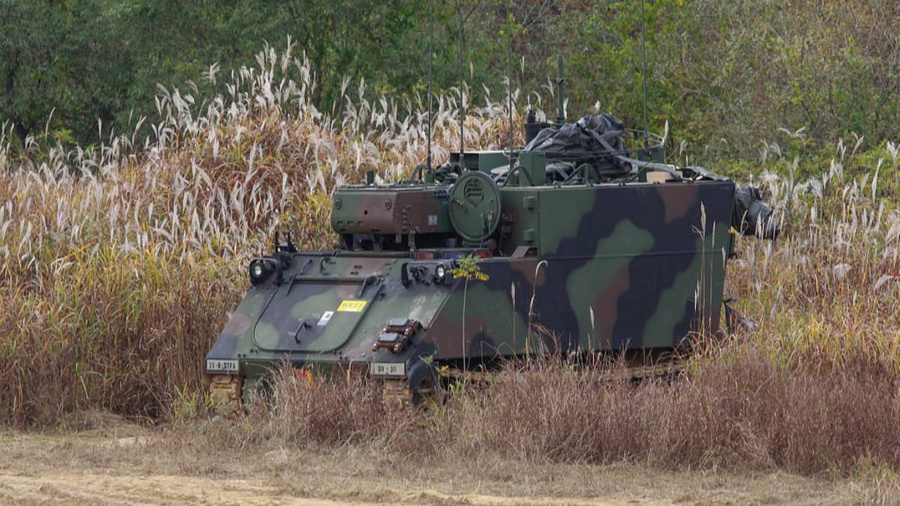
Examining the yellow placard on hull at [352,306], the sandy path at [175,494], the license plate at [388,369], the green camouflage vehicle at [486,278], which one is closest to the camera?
the sandy path at [175,494]

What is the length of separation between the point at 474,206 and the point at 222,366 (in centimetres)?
198

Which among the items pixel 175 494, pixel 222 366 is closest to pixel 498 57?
pixel 222 366

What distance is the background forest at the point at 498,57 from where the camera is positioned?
17.9 m

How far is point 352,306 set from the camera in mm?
10414

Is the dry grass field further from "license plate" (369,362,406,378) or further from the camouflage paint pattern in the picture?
the camouflage paint pattern

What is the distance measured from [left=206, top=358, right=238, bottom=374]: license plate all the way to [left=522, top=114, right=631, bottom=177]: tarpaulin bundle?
277cm

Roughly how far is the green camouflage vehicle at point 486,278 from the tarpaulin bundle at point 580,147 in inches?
13.0

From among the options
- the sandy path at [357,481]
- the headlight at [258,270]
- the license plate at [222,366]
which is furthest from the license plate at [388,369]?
the headlight at [258,270]

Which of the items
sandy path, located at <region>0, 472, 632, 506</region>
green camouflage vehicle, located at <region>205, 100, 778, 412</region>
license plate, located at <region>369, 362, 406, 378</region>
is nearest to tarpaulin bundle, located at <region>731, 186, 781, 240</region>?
green camouflage vehicle, located at <region>205, 100, 778, 412</region>

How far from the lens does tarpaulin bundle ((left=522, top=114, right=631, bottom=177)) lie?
469 inches

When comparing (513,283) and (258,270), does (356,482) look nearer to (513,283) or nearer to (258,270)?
(513,283)

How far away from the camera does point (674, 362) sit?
434 inches

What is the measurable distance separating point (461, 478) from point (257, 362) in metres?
2.32

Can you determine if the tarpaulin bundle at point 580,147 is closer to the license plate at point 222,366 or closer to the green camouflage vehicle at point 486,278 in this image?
the green camouflage vehicle at point 486,278
